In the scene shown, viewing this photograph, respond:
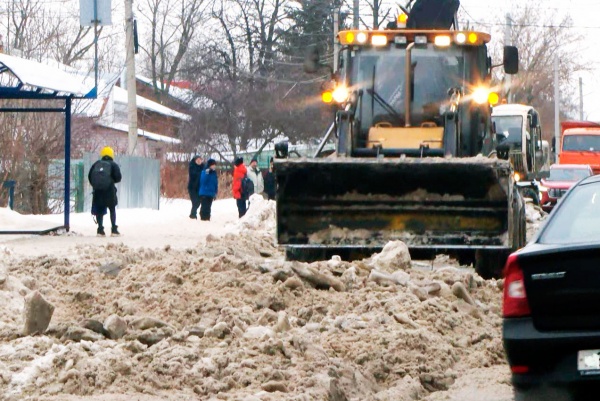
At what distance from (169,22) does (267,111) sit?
1132 cm

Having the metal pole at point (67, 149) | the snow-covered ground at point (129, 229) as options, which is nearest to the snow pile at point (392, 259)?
the snow-covered ground at point (129, 229)

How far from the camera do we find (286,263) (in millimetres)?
11594

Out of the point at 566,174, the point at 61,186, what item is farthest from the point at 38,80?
the point at 566,174

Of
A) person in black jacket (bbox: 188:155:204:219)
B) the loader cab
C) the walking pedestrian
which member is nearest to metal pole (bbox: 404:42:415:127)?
the loader cab

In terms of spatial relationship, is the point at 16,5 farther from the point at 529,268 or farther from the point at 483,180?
the point at 529,268

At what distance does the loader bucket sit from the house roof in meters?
6.55

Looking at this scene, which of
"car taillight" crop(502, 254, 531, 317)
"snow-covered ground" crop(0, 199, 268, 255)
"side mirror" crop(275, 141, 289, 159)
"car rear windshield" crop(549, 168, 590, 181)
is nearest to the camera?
"car taillight" crop(502, 254, 531, 317)

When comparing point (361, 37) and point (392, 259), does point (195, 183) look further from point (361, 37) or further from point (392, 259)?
point (392, 259)

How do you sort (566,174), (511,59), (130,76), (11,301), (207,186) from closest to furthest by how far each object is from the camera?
1. (11,301)
2. (511,59)
3. (207,186)
4. (130,76)
5. (566,174)

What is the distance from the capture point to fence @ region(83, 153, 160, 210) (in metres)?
34.7

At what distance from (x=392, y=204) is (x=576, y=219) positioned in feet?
23.1

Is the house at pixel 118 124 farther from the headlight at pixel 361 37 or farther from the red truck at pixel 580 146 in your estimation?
the red truck at pixel 580 146

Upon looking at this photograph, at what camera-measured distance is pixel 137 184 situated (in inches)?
1423

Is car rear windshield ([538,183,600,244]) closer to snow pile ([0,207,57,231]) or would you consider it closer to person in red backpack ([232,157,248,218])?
snow pile ([0,207,57,231])
